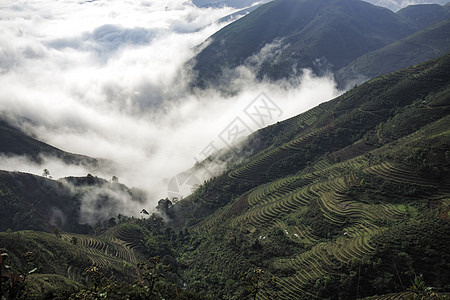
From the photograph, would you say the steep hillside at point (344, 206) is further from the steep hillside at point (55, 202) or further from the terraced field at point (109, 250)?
the steep hillside at point (55, 202)

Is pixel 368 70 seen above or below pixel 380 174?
below

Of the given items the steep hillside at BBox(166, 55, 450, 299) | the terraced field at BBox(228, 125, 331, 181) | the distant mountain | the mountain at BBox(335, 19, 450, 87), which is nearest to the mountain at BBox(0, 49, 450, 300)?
the steep hillside at BBox(166, 55, 450, 299)

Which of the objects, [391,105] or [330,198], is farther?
[391,105]

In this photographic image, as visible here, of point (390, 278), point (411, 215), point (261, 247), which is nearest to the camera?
point (390, 278)

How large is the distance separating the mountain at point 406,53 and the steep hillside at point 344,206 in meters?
98.4

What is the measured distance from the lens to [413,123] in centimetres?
7519

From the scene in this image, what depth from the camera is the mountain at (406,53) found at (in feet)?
598

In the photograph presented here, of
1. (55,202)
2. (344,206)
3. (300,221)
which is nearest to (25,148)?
(55,202)

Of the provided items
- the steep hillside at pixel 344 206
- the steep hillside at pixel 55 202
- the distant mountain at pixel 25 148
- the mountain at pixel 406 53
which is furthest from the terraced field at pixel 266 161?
the mountain at pixel 406 53

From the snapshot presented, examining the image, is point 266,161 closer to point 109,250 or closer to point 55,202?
point 109,250

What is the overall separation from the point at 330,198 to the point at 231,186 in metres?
34.1

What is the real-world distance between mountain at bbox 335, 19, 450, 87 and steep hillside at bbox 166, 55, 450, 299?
323 ft

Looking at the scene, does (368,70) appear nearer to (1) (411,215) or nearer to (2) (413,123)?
(2) (413,123)

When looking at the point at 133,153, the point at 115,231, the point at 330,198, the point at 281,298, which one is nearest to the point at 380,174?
the point at 330,198
